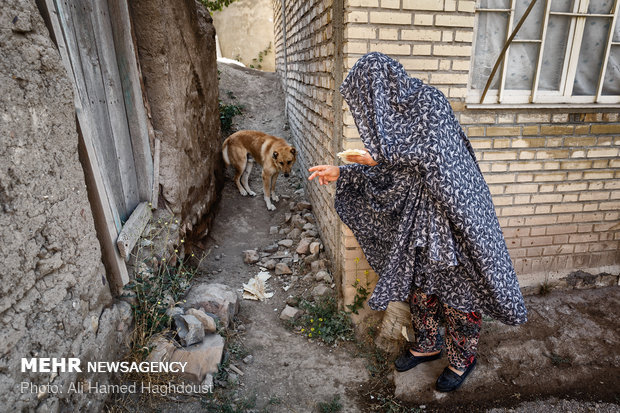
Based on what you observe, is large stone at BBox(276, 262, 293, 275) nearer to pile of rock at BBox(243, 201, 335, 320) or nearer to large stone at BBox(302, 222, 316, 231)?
pile of rock at BBox(243, 201, 335, 320)

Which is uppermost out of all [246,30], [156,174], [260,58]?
[246,30]

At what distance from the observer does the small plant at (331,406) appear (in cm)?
243

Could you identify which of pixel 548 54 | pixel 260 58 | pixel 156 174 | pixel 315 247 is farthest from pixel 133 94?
pixel 260 58

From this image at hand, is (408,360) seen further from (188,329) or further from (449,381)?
(188,329)

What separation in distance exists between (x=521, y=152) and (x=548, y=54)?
31.6 inches

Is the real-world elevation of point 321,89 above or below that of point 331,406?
above

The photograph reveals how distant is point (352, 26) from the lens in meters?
2.43

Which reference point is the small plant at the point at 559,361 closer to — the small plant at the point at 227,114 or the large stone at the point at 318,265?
the large stone at the point at 318,265

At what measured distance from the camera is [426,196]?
2.03 meters

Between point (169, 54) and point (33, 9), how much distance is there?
195 cm

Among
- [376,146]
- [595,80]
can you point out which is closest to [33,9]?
[376,146]

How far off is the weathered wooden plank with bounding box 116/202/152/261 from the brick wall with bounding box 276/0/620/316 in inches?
62.3

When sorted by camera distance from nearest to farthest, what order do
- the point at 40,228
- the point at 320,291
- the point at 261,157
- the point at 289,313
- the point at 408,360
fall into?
the point at 40,228, the point at 408,360, the point at 289,313, the point at 320,291, the point at 261,157

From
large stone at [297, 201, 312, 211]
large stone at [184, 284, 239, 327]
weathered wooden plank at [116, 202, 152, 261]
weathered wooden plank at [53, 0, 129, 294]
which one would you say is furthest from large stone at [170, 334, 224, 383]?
large stone at [297, 201, 312, 211]
